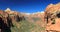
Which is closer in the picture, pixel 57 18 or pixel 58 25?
pixel 58 25

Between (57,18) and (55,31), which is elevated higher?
(57,18)

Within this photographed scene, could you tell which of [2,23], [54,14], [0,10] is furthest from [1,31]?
[54,14]

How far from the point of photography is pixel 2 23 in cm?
17712

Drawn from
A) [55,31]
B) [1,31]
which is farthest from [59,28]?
[1,31]

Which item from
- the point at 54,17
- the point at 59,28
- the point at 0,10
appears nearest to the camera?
the point at 59,28

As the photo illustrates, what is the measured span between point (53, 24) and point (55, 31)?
1398 cm

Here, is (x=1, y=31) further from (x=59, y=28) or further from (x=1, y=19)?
(x=59, y=28)

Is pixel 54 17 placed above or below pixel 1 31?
above

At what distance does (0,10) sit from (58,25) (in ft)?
289

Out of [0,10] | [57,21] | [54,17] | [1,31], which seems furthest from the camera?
[0,10]

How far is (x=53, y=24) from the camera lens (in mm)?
135000

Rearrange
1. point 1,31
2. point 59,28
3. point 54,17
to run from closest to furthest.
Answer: point 59,28 → point 54,17 → point 1,31

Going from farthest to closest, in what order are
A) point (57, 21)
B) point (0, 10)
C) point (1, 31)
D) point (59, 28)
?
point (0, 10), point (1, 31), point (57, 21), point (59, 28)

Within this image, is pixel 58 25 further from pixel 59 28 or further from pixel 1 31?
pixel 1 31
